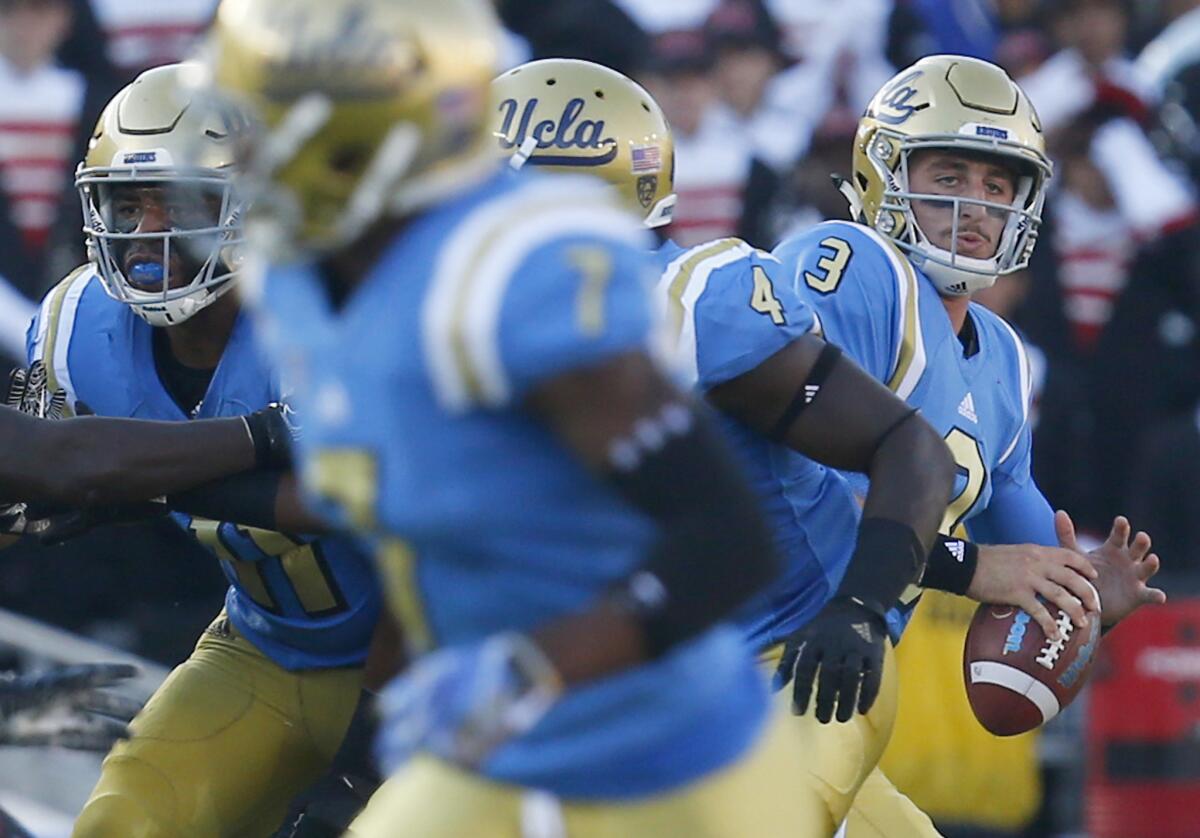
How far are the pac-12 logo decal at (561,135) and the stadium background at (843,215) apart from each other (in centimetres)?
263

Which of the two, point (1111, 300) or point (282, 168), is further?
point (1111, 300)

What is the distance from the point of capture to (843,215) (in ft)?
26.0

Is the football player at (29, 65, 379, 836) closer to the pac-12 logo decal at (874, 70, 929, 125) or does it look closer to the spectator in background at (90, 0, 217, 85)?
the pac-12 logo decal at (874, 70, 929, 125)

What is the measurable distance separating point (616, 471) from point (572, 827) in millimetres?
426

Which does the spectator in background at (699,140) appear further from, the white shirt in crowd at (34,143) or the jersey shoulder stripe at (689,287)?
the jersey shoulder stripe at (689,287)

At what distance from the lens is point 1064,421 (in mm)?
7777

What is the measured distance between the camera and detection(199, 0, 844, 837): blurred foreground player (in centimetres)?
249

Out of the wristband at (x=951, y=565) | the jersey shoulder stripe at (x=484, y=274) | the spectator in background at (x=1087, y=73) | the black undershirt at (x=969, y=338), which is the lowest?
the spectator in background at (x=1087, y=73)

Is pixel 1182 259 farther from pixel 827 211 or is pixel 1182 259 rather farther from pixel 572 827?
pixel 572 827

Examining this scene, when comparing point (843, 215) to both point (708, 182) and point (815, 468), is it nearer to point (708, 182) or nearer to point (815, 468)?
point (708, 182)

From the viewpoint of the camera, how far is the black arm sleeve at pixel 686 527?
2533mm

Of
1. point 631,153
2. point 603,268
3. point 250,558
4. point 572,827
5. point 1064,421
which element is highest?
point 603,268

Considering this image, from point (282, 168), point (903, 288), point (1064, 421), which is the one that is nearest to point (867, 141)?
point (903, 288)

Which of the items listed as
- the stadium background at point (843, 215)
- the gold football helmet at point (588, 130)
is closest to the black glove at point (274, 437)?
the gold football helmet at point (588, 130)
